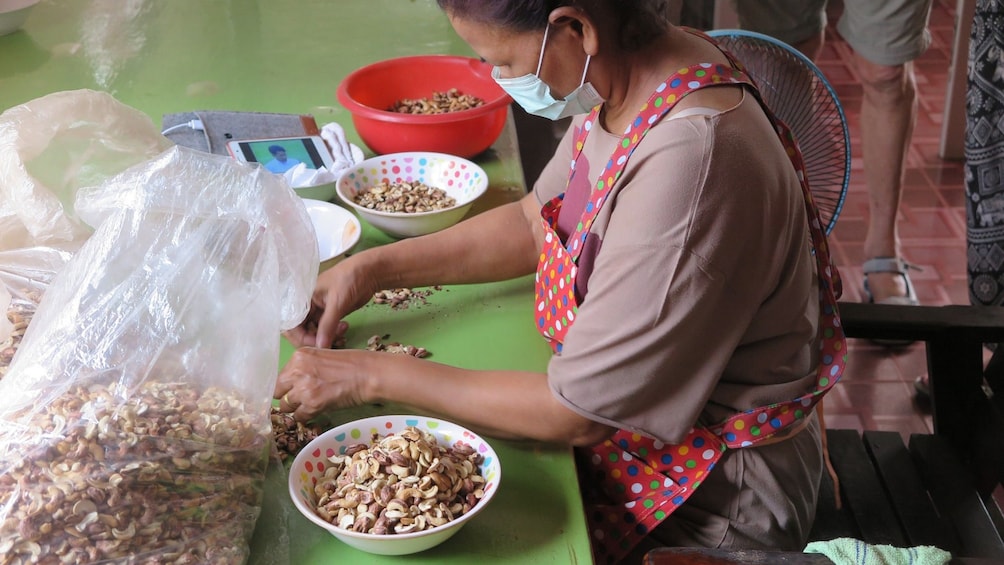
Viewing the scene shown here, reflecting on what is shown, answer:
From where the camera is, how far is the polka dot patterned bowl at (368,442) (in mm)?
912

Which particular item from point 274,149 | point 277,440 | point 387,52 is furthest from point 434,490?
point 387,52

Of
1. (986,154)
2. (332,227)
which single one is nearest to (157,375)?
(332,227)

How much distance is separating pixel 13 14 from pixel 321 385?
1812 millimetres

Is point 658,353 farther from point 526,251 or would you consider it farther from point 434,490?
point 526,251

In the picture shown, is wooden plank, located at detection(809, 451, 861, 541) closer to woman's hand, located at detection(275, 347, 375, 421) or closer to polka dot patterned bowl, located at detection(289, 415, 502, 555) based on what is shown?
polka dot patterned bowl, located at detection(289, 415, 502, 555)

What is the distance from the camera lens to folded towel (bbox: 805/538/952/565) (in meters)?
0.87

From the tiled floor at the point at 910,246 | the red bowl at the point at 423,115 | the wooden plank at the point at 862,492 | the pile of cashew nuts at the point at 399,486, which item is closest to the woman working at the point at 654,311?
the pile of cashew nuts at the point at 399,486

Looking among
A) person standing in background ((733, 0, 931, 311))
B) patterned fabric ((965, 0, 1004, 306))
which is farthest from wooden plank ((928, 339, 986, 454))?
person standing in background ((733, 0, 931, 311))

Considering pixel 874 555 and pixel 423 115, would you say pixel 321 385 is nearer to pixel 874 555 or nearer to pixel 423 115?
pixel 874 555

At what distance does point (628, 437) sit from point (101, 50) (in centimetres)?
182

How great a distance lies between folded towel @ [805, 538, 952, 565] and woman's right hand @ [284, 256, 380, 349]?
72 centimetres

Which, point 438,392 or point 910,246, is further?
point 910,246

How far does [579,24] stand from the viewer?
1.06m

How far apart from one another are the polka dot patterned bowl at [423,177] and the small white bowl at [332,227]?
0.03 meters
